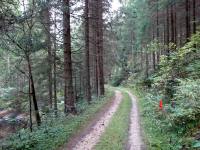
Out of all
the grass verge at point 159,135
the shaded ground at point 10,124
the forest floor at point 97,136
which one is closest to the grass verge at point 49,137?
the forest floor at point 97,136

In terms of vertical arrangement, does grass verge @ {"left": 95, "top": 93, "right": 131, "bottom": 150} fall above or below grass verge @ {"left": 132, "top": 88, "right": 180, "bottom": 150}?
below

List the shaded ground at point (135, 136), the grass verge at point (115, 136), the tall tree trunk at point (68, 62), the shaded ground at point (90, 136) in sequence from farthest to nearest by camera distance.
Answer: the tall tree trunk at point (68, 62)
the shaded ground at point (90, 136)
the grass verge at point (115, 136)
the shaded ground at point (135, 136)

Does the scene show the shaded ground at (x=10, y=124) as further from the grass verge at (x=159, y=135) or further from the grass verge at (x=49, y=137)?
the grass verge at (x=159, y=135)

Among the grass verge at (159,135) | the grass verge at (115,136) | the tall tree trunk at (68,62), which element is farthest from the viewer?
the tall tree trunk at (68,62)

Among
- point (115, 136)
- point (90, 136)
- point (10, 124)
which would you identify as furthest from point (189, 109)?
point (10, 124)

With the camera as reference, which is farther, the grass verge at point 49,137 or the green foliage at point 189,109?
the green foliage at point 189,109

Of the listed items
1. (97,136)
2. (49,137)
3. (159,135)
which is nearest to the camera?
(159,135)

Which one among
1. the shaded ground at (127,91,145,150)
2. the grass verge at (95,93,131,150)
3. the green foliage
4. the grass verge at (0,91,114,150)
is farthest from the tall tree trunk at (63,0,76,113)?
the green foliage

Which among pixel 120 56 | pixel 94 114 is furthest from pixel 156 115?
pixel 120 56

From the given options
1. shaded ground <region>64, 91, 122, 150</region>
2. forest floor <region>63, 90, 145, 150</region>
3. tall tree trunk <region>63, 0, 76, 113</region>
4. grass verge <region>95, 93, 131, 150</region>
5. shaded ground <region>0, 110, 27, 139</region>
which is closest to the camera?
grass verge <region>95, 93, 131, 150</region>

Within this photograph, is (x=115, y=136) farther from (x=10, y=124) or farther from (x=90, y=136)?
(x=10, y=124)

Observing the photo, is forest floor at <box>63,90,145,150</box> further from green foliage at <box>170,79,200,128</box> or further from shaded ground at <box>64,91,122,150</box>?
green foliage at <box>170,79,200,128</box>

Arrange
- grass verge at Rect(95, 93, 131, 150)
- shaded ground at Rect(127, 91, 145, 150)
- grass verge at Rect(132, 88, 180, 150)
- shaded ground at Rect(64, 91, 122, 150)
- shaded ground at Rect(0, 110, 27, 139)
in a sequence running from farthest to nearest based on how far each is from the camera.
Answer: shaded ground at Rect(0, 110, 27, 139) → shaded ground at Rect(64, 91, 122, 150) → grass verge at Rect(95, 93, 131, 150) → shaded ground at Rect(127, 91, 145, 150) → grass verge at Rect(132, 88, 180, 150)

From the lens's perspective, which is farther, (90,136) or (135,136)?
(90,136)
